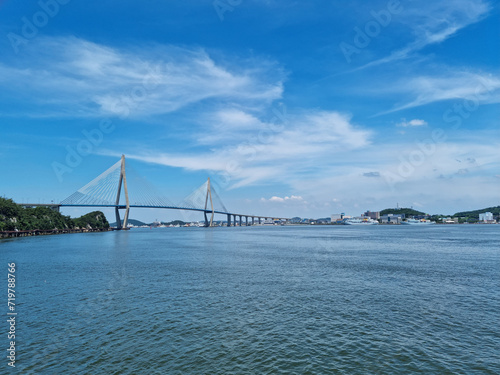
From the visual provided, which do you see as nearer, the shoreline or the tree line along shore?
the tree line along shore

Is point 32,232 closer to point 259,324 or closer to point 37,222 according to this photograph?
point 37,222

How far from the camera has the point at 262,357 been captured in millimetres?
13469

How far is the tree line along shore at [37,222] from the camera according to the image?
339 ft

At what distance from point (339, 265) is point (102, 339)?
2915cm

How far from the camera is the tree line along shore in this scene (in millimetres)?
103250

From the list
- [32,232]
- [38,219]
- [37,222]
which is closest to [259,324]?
[37,222]

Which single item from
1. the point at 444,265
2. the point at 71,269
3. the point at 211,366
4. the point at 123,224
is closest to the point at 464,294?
the point at 444,265

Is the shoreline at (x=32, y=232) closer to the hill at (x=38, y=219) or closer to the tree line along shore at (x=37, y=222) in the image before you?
the tree line along shore at (x=37, y=222)

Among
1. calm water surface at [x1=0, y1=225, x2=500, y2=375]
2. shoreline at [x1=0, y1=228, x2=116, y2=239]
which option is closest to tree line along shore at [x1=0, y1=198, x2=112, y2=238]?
shoreline at [x1=0, y1=228, x2=116, y2=239]

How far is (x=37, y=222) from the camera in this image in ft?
399

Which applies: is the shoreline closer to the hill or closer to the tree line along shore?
the tree line along shore

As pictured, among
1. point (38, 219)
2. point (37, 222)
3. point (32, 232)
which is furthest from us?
point (38, 219)

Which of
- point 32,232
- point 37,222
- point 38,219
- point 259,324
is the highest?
point 38,219

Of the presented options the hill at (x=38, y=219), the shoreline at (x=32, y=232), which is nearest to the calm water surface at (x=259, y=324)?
the hill at (x=38, y=219)
